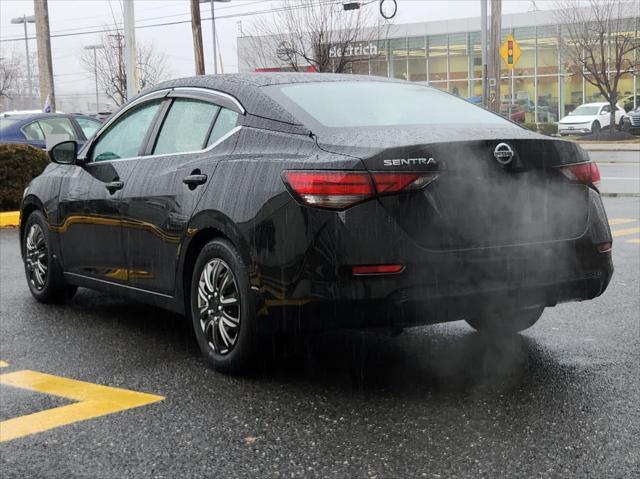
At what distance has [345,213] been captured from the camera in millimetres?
4176

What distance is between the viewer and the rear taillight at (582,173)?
4.66 m

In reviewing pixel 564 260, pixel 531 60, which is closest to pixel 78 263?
pixel 564 260

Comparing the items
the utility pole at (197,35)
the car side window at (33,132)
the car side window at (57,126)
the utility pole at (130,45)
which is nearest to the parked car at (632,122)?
the utility pole at (197,35)

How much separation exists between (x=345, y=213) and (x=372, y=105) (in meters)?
0.99

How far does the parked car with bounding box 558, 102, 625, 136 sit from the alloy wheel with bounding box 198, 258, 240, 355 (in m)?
35.0

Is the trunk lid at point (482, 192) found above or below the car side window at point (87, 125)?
below

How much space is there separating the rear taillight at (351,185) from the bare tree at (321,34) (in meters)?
32.9

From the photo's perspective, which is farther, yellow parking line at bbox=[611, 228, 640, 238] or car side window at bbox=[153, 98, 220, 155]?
yellow parking line at bbox=[611, 228, 640, 238]

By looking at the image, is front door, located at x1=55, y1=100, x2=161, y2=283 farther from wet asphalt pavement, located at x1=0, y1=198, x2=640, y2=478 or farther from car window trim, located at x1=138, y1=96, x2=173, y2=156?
wet asphalt pavement, located at x1=0, y1=198, x2=640, y2=478

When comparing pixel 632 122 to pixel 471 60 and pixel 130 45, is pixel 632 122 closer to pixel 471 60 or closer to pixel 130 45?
pixel 471 60

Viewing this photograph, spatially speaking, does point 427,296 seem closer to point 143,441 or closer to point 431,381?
point 431,381

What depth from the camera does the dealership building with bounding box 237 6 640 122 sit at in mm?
45375

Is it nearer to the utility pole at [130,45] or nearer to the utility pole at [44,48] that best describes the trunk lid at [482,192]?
the utility pole at [130,45]

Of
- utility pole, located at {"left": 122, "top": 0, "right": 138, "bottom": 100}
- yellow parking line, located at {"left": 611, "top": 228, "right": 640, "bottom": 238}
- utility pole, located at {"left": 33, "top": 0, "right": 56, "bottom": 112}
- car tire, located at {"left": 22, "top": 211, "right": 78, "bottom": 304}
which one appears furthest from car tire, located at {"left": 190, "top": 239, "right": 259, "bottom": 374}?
utility pole, located at {"left": 33, "top": 0, "right": 56, "bottom": 112}
